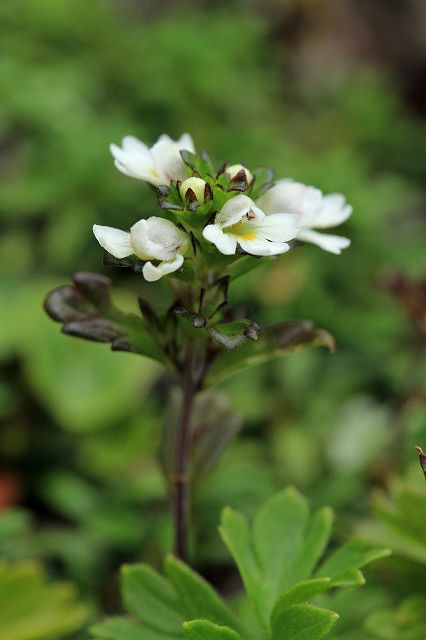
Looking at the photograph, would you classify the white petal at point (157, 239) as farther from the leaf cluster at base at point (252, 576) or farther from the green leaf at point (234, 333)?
the leaf cluster at base at point (252, 576)

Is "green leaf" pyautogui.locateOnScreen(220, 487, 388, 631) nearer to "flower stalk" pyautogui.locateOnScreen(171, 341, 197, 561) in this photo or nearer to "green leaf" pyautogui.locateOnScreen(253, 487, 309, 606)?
"green leaf" pyautogui.locateOnScreen(253, 487, 309, 606)

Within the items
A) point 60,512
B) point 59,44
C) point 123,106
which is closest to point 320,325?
point 60,512

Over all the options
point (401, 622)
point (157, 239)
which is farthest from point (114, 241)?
point (401, 622)

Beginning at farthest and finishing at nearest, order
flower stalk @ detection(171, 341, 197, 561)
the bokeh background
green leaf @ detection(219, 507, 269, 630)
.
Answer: the bokeh background → flower stalk @ detection(171, 341, 197, 561) → green leaf @ detection(219, 507, 269, 630)

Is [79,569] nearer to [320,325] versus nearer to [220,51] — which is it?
[320,325]

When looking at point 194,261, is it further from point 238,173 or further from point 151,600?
point 151,600

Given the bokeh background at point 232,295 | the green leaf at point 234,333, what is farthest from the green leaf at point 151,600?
the green leaf at point 234,333

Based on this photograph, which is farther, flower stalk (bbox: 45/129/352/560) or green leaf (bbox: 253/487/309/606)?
green leaf (bbox: 253/487/309/606)

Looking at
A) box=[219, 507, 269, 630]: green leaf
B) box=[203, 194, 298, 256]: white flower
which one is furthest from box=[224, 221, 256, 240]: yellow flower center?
box=[219, 507, 269, 630]: green leaf
